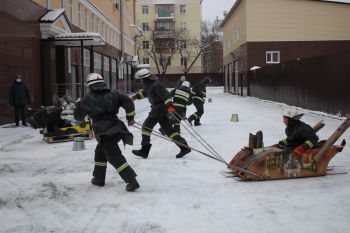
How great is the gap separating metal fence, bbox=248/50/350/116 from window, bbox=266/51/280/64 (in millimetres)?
8523

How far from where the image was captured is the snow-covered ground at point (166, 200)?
5.00 metres

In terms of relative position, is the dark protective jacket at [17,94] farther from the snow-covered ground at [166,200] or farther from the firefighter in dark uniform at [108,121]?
the firefighter in dark uniform at [108,121]

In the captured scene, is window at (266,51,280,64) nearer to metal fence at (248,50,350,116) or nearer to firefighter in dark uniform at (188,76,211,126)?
metal fence at (248,50,350,116)

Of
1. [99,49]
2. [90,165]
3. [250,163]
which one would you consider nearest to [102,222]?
[250,163]

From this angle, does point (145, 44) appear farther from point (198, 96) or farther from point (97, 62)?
point (198, 96)

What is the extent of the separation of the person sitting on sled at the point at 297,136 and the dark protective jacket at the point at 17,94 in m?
10.6

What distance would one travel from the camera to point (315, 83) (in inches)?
811

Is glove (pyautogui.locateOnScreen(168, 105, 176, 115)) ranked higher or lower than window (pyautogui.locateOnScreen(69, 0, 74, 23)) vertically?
lower

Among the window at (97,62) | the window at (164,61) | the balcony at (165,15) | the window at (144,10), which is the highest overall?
the window at (144,10)

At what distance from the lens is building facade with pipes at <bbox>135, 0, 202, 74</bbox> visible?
7675 cm

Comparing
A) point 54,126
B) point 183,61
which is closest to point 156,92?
point 54,126

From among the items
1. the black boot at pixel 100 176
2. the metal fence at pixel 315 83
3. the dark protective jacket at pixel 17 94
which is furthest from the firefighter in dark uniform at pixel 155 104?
the metal fence at pixel 315 83

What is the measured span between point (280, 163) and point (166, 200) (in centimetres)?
188

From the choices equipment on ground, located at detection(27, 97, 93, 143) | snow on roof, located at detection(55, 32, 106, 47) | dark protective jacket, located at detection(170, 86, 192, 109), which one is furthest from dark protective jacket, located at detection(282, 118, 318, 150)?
snow on roof, located at detection(55, 32, 106, 47)
